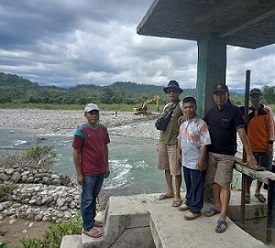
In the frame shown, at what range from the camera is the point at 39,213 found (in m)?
6.68

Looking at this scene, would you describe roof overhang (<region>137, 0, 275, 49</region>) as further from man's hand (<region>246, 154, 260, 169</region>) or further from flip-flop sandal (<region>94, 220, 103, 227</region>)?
flip-flop sandal (<region>94, 220, 103, 227</region>)

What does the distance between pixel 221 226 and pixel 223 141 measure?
2.99 feet

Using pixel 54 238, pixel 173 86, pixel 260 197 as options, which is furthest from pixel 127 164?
pixel 173 86

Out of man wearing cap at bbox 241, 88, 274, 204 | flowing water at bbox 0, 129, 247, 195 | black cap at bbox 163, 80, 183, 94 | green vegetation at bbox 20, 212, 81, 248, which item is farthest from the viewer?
flowing water at bbox 0, 129, 247, 195

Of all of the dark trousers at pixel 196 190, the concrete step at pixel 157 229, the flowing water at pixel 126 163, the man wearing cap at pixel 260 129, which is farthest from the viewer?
the flowing water at pixel 126 163

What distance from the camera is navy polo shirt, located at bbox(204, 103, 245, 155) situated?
10.6 ft

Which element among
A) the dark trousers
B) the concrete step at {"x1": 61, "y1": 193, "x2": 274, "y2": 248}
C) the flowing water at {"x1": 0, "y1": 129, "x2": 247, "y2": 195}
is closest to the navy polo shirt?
the dark trousers

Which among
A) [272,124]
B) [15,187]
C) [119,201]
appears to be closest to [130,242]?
[119,201]

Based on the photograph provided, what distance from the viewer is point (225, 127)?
329cm

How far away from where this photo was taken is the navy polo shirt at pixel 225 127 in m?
3.24

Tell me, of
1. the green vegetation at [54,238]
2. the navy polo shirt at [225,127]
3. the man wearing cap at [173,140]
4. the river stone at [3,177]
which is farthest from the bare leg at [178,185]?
the river stone at [3,177]

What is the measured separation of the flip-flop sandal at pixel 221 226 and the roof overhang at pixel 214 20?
2.33 meters

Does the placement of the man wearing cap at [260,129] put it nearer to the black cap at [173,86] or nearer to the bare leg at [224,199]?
the bare leg at [224,199]

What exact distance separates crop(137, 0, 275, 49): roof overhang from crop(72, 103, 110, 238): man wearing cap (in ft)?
4.46
